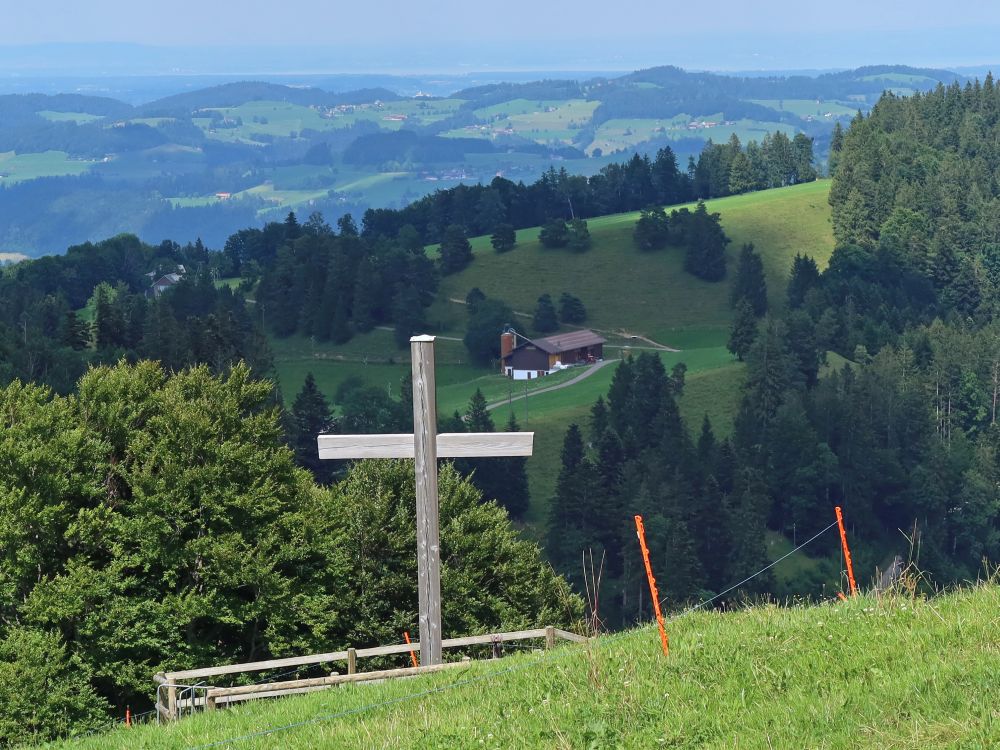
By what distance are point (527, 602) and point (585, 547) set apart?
74251mm

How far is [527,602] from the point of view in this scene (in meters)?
39.4

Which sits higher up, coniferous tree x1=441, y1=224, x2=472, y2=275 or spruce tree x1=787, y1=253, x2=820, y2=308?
coniferous tree x1=441, y1=224, x2=472, y2=275

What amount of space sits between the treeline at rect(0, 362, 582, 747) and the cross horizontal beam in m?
12.4

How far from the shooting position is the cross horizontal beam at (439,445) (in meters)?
16.4

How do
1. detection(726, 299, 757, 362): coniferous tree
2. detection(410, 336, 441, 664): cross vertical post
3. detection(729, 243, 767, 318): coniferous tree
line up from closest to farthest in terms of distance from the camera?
1. detection(410, 336, 441, 664): cross vertical post
2. detection(726, 299, 757, 362): coniferous tree
3. detection(729, 243, 767, 318): coniferous tree

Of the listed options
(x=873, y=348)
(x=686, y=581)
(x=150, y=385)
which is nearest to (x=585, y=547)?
(x=686, y=581)

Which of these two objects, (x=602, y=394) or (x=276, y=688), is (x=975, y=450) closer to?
(x=602, y=394)

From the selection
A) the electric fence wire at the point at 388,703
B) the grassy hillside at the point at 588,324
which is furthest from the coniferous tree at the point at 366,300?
the electric fence wire at the point at 388,703

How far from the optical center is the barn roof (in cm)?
16250

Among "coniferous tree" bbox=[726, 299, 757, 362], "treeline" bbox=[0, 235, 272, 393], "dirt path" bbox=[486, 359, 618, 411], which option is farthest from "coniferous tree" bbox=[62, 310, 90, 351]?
"coniferous tree" bbox=[726, 299, 757, 362]

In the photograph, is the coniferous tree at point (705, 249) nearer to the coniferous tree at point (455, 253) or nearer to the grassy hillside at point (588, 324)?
the grassy hillside at point (588, 324)

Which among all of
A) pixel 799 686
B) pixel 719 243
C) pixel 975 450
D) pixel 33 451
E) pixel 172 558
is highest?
pixel 799 686

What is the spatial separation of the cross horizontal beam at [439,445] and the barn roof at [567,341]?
14494cm

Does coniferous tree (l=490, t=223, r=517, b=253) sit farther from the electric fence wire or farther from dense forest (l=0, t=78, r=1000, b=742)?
the electric fence wire
